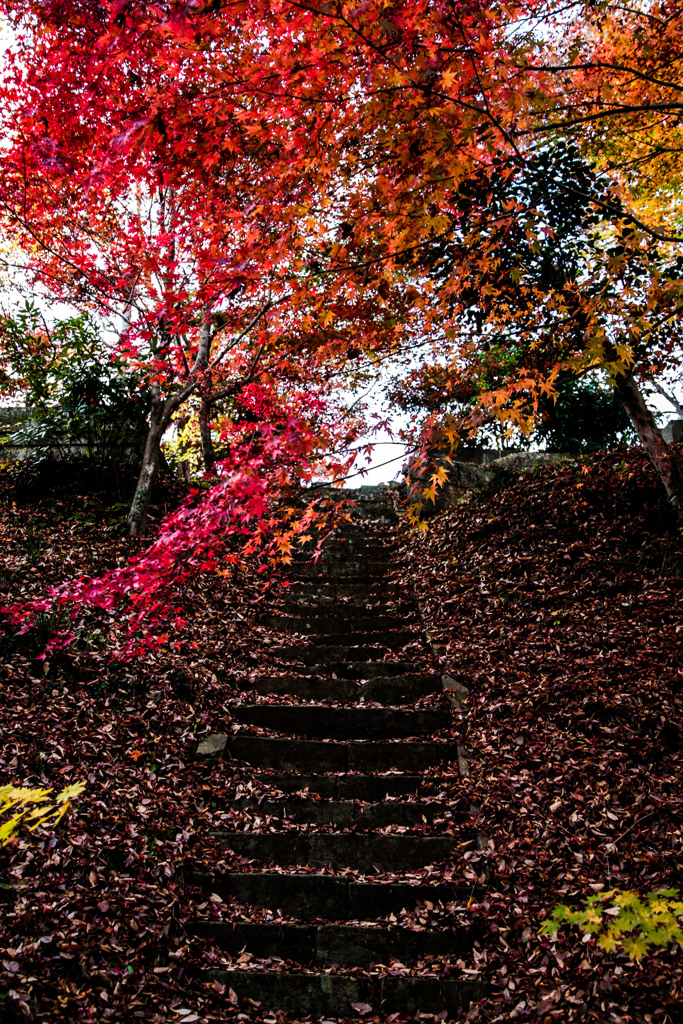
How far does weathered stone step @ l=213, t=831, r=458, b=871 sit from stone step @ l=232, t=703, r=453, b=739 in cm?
98

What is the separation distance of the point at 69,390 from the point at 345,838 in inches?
244

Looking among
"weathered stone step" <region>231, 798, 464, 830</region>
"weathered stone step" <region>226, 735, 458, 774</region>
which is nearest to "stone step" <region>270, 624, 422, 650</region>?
"weathered stone step" <region>226, 735, 458, 774</region>

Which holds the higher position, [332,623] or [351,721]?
[332,623]

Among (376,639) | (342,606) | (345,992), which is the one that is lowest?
(345,992)

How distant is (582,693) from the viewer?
4.83 m

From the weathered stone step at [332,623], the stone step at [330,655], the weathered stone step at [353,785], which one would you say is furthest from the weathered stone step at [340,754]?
the weathered stone step at [332,623]

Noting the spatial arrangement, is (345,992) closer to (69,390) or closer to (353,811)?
(353,811)

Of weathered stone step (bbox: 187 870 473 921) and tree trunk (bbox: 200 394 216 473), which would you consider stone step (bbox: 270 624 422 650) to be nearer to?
weathered stone step (bbox: 187 870 473 921)

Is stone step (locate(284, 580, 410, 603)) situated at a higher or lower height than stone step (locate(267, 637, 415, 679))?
Answer: higher

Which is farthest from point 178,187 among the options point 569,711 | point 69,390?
point 569,711

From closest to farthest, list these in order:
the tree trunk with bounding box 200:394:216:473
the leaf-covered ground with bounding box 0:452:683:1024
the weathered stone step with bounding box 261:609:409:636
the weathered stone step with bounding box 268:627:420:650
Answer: the leaf-covered ground with bounding box 0:452:683:1024 → the weathered stone step with bounding box 268:627:420:650 → the weathered stone step with bounding box 261:609:409:636 → the tree trunk with bounding box 200:394:216:473

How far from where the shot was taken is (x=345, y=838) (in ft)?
12.9

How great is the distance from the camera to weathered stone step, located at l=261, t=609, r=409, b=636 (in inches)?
260

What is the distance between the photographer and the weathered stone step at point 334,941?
3.31 m
